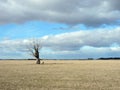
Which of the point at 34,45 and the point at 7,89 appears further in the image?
the point at 34,45

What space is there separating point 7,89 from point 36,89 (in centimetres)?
186

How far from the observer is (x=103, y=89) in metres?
21.6

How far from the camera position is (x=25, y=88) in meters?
22.0

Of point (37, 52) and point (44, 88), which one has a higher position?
point (37, 52)

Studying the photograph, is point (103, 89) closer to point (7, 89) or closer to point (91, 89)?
point (91, 89)

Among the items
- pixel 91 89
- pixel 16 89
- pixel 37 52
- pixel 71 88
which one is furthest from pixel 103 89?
pixel 37 52

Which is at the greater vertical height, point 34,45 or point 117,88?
point 34,45

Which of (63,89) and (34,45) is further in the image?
(34,45)

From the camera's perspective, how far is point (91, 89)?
2169cm

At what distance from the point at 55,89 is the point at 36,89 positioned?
1225 millimetres

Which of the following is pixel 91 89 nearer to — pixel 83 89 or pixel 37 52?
pixel 83 89

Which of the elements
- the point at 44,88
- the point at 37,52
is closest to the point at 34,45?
the point at 37,52

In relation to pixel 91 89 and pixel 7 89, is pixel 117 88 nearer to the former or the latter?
pixel 91 89

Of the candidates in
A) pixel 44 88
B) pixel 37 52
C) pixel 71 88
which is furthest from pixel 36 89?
pixel 37 52
